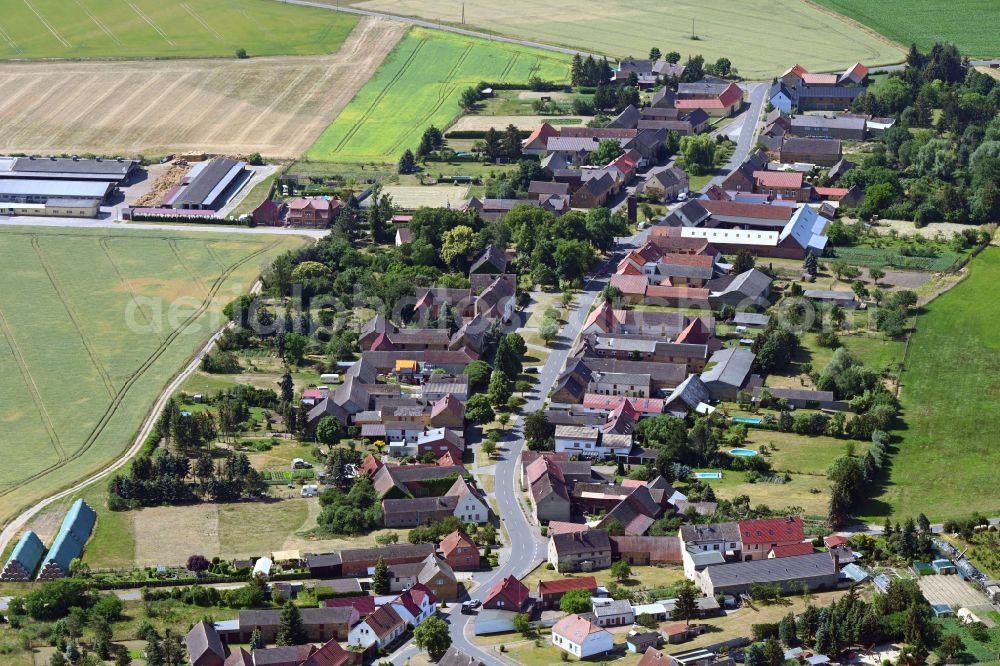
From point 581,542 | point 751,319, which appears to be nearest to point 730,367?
point 751,319

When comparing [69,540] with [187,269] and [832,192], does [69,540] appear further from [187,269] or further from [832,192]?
[832,192]

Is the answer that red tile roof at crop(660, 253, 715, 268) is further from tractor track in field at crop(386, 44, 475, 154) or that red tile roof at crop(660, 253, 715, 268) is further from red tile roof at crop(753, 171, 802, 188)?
tractor track in field at crop(386, 44, 475, 154)

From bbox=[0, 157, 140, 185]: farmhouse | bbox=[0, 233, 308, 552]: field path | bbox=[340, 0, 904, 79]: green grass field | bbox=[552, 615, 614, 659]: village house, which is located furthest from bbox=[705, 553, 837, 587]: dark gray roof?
bbox=[340, 0, 904, 79]: green grass field

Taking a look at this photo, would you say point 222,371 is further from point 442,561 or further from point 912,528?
point 912,528

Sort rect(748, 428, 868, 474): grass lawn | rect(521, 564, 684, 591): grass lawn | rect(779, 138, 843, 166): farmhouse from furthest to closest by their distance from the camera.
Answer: rect(779, 138, 843, 166): farmhouse < rect(748, 428, 868, 474): grass lawn < rect(521, 564, 684, 591): grass lawn

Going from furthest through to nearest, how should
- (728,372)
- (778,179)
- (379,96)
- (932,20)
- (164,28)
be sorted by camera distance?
(164,28), (932,20), (379,96), (778,179), (728,372)

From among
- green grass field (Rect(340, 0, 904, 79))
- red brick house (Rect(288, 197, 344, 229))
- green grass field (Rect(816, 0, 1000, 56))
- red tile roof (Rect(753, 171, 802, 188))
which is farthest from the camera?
green grass field (Rect(816, 0, 1000, 56))
